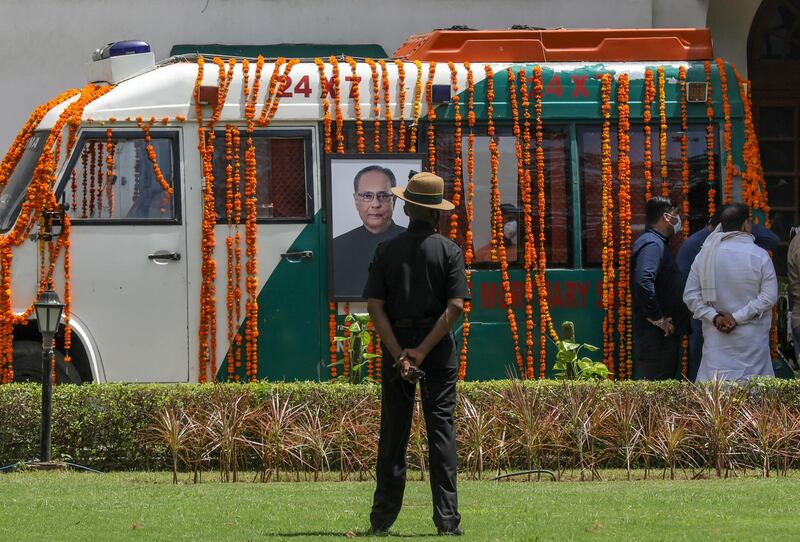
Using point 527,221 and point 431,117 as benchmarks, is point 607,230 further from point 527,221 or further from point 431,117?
point 431,117

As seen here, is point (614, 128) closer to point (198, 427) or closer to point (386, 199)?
point (386, 199)

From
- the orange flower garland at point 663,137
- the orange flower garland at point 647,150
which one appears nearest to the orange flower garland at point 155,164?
the orange flower garland at point 647,150

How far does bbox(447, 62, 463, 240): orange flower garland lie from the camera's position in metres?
13.0

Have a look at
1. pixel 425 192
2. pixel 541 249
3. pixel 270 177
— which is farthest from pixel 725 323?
pixel 425 192

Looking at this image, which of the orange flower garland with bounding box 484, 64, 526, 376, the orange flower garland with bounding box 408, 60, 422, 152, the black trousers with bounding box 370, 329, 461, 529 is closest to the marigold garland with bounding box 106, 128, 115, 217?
the orange flower garland with bounding box 408, 60, 422, 152

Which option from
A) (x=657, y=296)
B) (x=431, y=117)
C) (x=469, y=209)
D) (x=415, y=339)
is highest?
(x=431, y=117)

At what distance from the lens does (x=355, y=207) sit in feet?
42.3

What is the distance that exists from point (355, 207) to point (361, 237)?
0.82ft

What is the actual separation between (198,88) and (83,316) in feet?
6.74

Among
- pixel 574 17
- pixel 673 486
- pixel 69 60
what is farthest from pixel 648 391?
pixel 69 60

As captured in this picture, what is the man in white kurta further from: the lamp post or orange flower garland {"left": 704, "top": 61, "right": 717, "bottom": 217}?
the lamp post

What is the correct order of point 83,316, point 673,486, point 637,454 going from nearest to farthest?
point 673,486, point 637,454, point 83,316

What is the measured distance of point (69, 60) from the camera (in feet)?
62.4

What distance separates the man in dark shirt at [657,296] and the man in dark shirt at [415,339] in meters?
4.60
